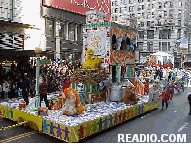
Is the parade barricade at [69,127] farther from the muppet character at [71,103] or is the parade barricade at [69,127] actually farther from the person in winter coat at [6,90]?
the person in winter coat at [6,90]

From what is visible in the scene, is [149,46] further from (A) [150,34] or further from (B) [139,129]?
(B) [139,129]

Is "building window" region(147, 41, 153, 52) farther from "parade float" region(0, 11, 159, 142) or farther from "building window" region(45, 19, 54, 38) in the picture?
"parade float" region(0, 11, 159, 142)

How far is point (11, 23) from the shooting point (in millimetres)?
20328

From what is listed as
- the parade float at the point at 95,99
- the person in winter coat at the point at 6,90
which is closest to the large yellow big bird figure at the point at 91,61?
the parade float at the point at 95,99

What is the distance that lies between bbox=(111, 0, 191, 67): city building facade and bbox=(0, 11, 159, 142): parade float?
40.0m

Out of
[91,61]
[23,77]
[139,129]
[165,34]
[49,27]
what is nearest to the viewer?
[139,129]

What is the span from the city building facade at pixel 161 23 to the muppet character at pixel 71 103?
146 ft

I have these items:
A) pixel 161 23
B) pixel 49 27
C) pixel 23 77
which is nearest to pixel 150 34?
pixel 161 23

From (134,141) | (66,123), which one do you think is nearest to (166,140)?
(134,141)

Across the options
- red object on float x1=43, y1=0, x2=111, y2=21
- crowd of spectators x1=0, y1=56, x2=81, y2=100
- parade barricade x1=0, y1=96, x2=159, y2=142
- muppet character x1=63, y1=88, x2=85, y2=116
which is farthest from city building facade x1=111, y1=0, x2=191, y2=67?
muppet character x1=63, y1=88, x2=85, y2=116

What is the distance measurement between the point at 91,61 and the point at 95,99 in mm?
2048

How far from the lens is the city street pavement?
29.0 ft

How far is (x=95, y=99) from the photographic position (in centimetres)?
1257

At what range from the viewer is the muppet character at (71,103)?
9.77 metres
